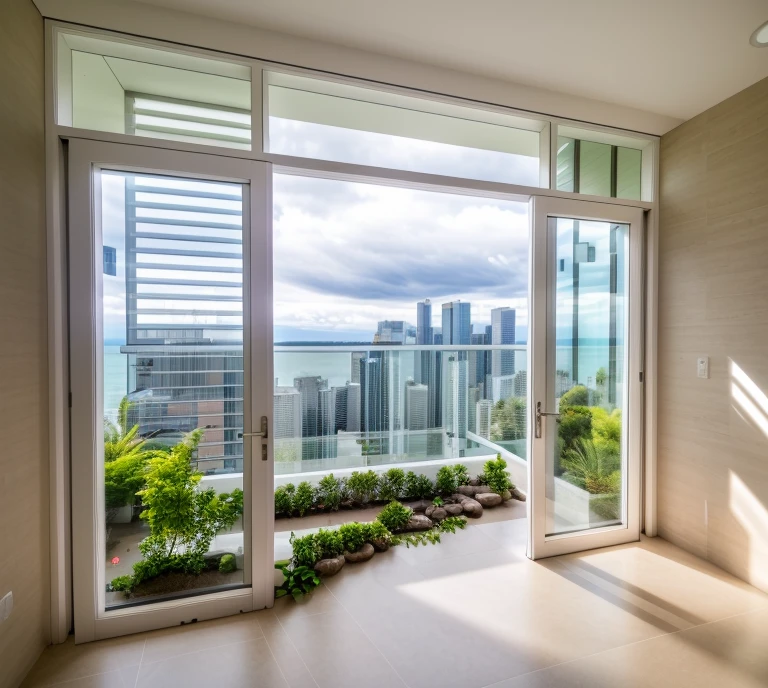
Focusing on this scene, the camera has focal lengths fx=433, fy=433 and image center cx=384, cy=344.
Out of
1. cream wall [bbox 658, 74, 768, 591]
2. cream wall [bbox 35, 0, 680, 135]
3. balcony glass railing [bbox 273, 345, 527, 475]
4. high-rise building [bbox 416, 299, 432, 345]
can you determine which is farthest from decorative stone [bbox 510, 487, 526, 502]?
cream wall [bbox 35, 0, 680, 135]

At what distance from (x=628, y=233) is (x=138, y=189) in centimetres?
293

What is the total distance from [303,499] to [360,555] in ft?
3.02

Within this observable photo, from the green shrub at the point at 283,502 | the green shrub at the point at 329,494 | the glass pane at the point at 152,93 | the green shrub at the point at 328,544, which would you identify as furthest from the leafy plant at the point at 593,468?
the glass pane at the point at 152,93

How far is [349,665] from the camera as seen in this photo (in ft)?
5.86

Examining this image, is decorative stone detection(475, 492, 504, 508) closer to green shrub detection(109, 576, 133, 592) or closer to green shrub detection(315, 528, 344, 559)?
green shrub detection(315, 528, 344, 559)

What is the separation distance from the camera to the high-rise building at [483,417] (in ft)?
14.4

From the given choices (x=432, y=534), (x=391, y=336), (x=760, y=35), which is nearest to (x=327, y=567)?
(x=432, y=534)

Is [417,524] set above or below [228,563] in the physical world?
below

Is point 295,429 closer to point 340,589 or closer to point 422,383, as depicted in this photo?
point 422,383

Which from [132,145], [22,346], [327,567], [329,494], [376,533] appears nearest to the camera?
[22,346]

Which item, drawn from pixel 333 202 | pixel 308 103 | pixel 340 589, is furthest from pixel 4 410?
pixel 333 202

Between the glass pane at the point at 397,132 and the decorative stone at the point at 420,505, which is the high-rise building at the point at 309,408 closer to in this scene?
the decorative stone at the point at 420,505

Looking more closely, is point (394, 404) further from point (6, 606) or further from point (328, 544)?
point (6, 606)

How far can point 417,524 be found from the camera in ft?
10.7
